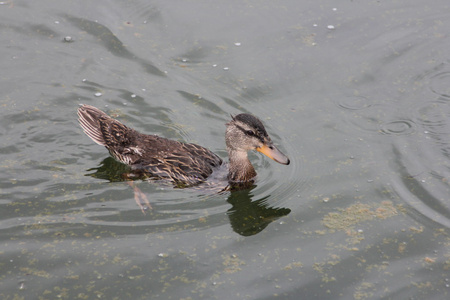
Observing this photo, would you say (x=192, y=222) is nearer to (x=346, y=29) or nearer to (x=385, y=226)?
(x=385, y=226)

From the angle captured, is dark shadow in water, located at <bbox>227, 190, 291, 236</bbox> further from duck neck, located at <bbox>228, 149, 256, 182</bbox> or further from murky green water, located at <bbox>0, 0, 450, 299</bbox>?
duck neck, located at <bbox>228, 149, 256, 182</bbox>

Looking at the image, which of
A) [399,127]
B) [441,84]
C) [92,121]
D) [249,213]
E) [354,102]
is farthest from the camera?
[441,84]

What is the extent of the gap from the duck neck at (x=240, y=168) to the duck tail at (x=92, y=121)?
5.89 ft

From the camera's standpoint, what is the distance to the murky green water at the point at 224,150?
6516mm

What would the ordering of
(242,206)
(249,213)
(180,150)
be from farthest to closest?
(180,150)
(242,206)
(249,213)

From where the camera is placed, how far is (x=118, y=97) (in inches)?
374

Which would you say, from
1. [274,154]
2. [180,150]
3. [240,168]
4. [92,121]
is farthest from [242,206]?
[92,121]

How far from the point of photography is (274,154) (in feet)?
26.0

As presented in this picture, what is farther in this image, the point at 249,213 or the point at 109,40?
the point at 109,40

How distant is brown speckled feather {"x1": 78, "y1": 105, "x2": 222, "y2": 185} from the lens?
8102 mm

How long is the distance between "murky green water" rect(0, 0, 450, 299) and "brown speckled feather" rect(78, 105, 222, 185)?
0.77ft

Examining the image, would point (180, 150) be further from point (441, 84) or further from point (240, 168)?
point (441, 84)

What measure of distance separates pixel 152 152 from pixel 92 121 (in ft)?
3.34

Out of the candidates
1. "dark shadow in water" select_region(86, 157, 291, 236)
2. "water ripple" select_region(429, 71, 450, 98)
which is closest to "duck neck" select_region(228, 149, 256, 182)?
"dark shadow in water" select_region(86, 157, 291, 236)
